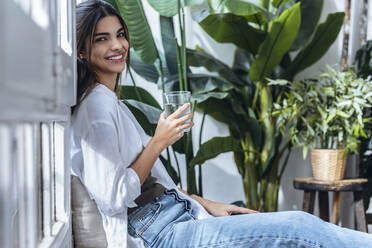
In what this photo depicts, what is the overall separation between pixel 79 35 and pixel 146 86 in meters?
1.38

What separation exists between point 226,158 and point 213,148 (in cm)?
59

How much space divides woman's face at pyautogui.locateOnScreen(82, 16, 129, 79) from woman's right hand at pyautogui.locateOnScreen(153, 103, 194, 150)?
234 mm

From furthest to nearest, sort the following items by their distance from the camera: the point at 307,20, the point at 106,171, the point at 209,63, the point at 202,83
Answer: the point at 307,20 → the point at 209,63 → the point at 202,83 → the point at 106,171

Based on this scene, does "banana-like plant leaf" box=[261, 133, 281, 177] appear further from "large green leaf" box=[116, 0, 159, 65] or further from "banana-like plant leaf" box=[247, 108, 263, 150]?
"large green leaf" box=[116, 0, 159, 65]

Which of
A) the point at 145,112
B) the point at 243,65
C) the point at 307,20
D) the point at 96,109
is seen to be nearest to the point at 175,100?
the point at 96,109

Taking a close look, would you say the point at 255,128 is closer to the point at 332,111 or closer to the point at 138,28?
the point at 332,111

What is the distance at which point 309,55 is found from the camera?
240 cm

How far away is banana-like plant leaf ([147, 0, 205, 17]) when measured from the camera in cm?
204

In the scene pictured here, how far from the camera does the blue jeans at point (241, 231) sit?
100 centimetres

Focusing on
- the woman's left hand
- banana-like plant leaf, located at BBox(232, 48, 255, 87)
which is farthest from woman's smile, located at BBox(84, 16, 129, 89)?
banana-like plant leaf, located at BBox(232, 48, 255, 87)

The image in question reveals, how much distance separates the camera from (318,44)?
7.74 feet

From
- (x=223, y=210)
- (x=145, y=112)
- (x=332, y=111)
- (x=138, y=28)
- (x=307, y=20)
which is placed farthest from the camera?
(x=307, y=20)

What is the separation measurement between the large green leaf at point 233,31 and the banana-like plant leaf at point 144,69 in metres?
0.35

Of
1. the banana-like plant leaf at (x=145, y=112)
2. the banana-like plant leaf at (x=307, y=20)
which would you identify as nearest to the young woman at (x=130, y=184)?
the banana-like plant leaf at (x=145, y=112)
